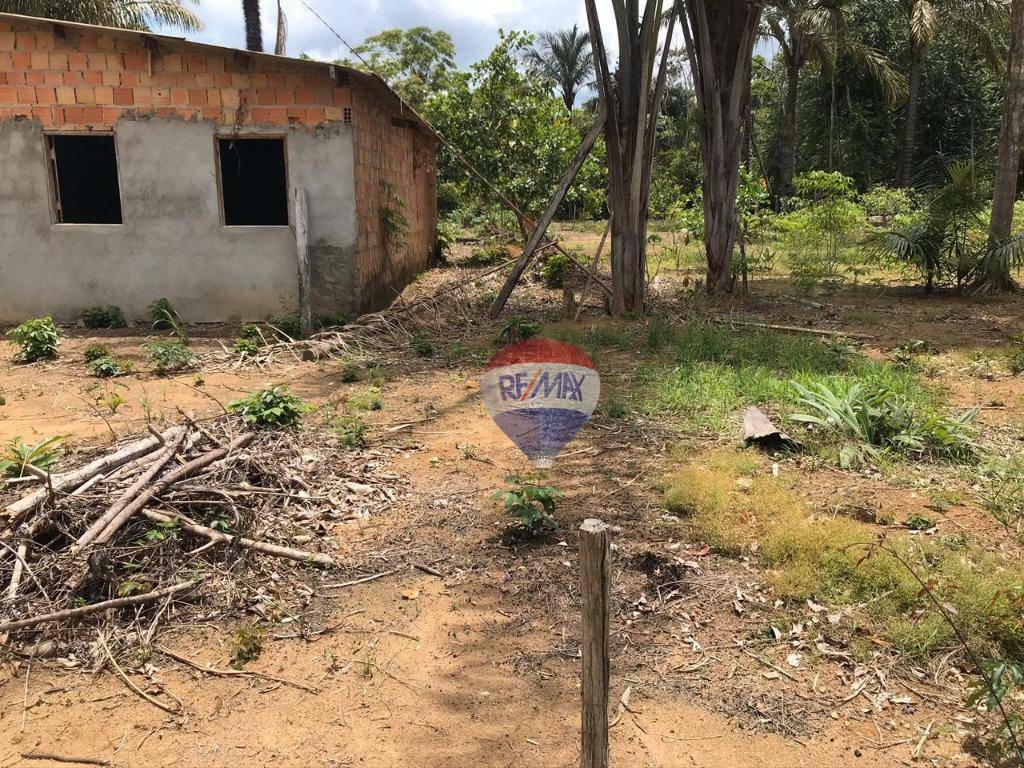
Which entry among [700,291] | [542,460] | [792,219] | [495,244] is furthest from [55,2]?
[542,460]

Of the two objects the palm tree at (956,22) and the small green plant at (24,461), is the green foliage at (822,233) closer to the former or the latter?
the palm tree at (956,22)

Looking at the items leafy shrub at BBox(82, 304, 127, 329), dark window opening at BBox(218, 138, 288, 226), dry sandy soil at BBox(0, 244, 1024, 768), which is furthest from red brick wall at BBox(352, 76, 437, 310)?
dry sandy soil at BBox(0, 244, 1024, 768)

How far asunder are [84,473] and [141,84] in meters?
7.17

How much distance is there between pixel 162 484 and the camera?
3656mm

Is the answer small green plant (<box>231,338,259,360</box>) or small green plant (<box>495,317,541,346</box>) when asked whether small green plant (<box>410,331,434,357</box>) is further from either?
small green plant (<box>231,338,259,360</box>)

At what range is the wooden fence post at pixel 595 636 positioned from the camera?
6.35 ft

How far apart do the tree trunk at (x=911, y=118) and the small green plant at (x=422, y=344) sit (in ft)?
59.0

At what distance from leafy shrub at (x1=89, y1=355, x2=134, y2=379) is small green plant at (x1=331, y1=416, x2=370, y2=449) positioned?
316 centimetres

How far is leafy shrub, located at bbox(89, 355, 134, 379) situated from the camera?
7.31 m

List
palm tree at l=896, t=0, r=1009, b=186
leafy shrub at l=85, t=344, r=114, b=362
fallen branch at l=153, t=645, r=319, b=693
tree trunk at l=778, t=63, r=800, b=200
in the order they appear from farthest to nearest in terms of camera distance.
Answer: tree trunk at l=778, t=63, r=800, b=200 → palm tree at l=896, t=0, r=1009, b=186 → leafy shrub at l=85, t=344, r=114, b=362 → fallen branch at l=153, t=645, r=319, b=693

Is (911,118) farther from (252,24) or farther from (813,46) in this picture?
(252,24)

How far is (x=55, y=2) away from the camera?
1556 centimetres

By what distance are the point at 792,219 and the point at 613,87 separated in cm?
667

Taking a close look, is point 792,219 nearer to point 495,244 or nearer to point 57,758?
point 495,244
